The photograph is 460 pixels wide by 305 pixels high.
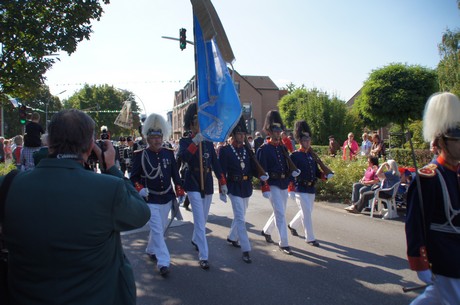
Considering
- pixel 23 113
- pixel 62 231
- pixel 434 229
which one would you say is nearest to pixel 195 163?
pixel 434 229

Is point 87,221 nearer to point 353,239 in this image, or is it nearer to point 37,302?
point 37,302

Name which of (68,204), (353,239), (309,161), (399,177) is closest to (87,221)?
(68,204)

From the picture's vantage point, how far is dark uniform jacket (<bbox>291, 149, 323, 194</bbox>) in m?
6.93

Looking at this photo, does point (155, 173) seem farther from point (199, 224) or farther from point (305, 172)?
point (305, 172)

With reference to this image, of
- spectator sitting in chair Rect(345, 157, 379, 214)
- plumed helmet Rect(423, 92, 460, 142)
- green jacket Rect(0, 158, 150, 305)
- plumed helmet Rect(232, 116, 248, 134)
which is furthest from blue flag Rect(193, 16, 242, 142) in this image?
spectator sitting in chair Rect(345, 157, 379, 214)

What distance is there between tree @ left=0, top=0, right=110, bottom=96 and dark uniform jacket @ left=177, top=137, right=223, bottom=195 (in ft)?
12.8

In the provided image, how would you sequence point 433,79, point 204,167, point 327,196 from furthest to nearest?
1. point 433,79
2. point 327,196
3. point 204,167

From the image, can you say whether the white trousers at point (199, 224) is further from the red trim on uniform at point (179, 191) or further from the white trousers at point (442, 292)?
the white trousers at point (442, 292)

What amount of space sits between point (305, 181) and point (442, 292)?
13.4 feet

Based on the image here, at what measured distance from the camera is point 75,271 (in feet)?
6.29

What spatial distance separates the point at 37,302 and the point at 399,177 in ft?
28.3

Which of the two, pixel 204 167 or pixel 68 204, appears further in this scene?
pixel 204 167

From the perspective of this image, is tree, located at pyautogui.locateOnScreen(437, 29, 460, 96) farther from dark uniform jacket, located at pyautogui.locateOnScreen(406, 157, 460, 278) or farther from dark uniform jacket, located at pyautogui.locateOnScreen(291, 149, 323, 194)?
dark uniform jacket, located at pyautogui.locateOnScreen(406, 157, 460, 278)

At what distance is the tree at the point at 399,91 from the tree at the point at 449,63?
64cm
